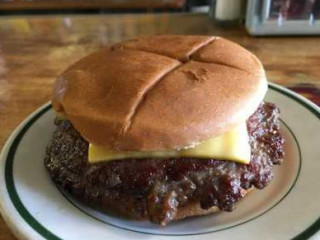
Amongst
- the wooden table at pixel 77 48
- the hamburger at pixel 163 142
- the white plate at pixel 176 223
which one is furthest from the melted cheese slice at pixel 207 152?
the wooden table at pixel 77 48

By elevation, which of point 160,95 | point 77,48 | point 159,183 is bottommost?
point 77,48

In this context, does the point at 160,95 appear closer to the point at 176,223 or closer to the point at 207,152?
the point at 207,152

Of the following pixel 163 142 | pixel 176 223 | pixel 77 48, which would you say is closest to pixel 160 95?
pixel 163 142

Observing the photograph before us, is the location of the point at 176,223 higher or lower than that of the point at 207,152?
lower

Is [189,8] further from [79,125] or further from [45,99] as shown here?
[79,125]

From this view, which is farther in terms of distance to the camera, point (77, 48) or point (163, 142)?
point (77, 48)
